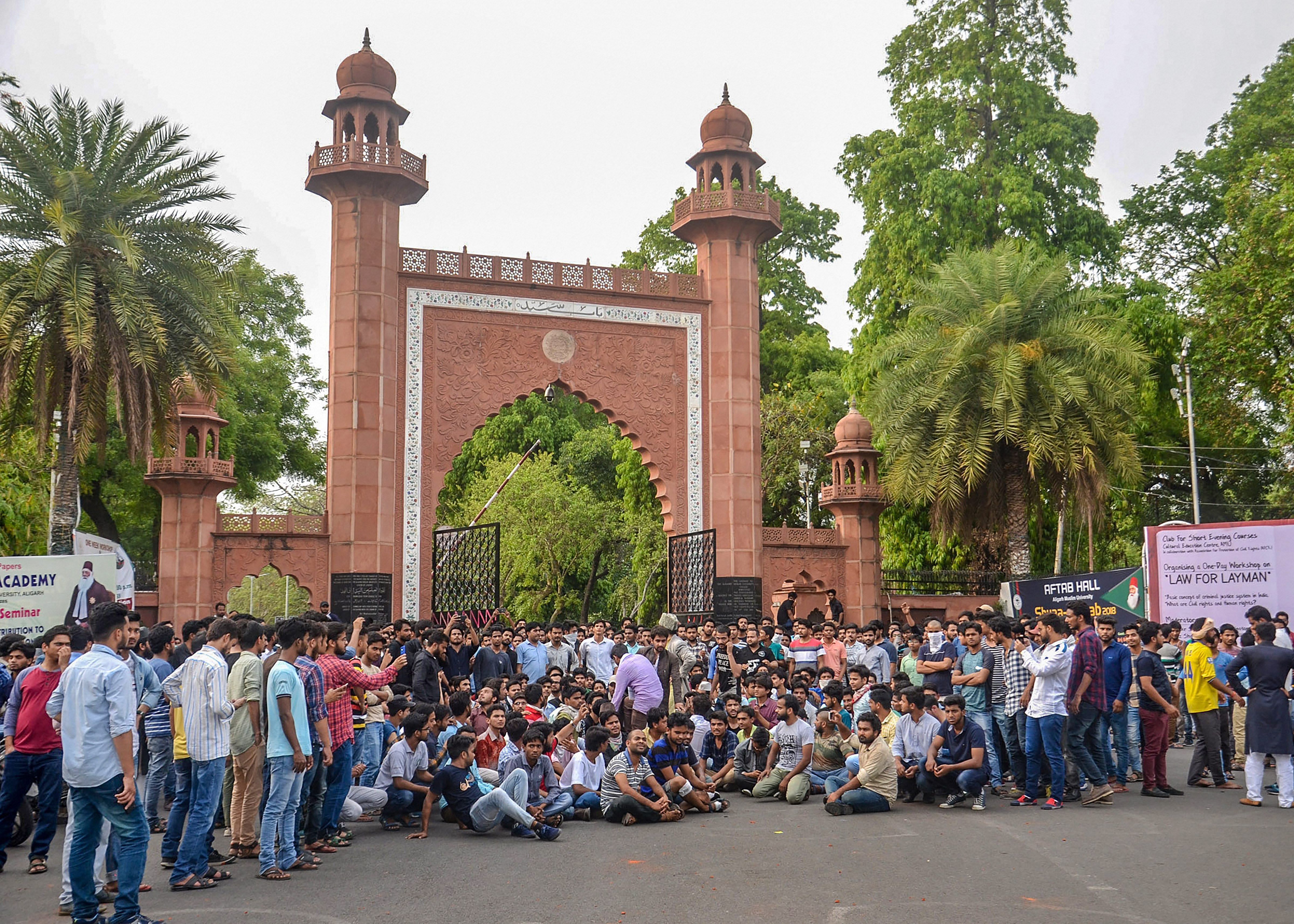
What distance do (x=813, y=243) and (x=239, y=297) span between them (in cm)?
2297

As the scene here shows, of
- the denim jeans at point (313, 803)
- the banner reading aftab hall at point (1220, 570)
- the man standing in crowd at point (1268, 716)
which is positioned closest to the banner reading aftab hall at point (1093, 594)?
the banner reading aftab hall at point (1220, 570)

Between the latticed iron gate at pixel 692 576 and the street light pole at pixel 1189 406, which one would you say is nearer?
the latticed iron gate at pixel 692 576

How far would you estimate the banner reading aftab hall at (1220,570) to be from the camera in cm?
1544

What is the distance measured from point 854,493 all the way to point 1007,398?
3.78m

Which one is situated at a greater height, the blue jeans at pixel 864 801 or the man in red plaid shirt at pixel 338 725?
the man in red plaid shirt at pixel 338 725

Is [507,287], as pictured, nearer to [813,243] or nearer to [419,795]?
[419,795]

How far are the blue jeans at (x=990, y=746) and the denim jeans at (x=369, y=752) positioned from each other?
530cm

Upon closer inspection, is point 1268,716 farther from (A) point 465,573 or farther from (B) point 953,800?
(A) point 465,573

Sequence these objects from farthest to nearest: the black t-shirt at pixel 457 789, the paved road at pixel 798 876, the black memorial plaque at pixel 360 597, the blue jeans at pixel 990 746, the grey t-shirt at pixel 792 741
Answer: the black memorial plaque at pixel 360 597 → the grey t-shirt at pixel 792 741 → the blue jeans at pixel 990 746 → the black t-shirt at pixel 457 789 → the paved road at pixel 798 876

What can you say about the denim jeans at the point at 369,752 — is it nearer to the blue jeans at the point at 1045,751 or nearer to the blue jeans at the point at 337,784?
the blue jeans at the point at 337,784

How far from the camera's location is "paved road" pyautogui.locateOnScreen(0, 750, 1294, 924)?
22.5ft

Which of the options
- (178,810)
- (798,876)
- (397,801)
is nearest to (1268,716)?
(798,876)

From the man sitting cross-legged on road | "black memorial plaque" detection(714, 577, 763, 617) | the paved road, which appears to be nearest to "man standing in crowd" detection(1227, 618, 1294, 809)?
the paved road

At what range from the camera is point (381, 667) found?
10.5 meters
